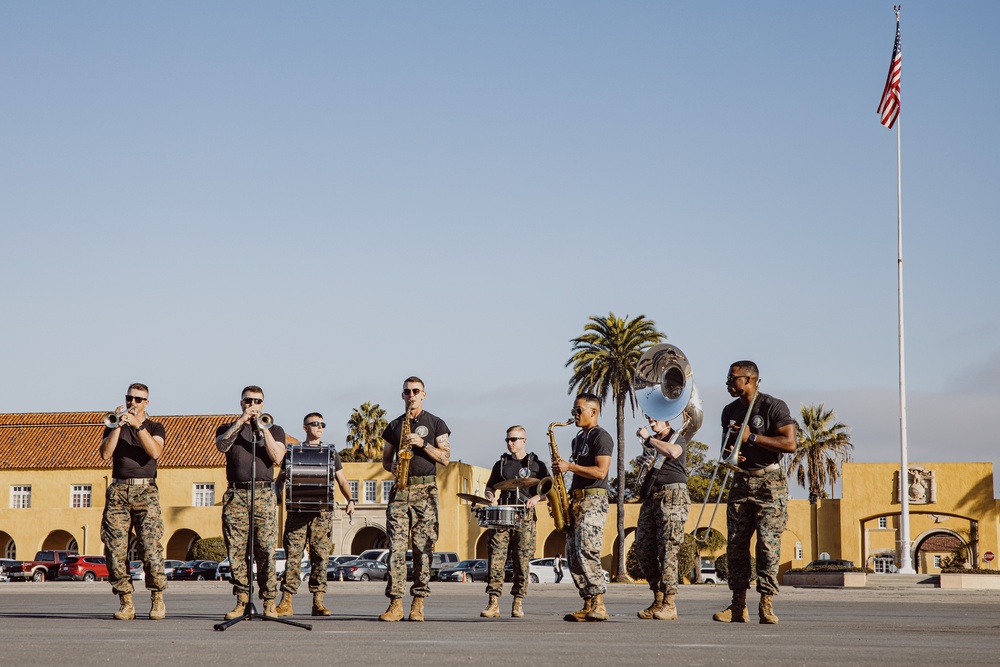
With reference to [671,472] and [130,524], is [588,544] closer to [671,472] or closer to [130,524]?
[671,472]

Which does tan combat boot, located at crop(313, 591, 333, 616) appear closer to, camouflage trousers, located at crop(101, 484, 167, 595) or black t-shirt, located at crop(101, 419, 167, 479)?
camouflage trousers, located at crop(101, 484, 167, 595)

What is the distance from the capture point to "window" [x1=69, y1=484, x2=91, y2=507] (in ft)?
223

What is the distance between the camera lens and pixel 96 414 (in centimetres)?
Answer: 7225

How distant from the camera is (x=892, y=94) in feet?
127

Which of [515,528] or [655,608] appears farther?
[515,528]

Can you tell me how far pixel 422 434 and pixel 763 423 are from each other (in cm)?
305

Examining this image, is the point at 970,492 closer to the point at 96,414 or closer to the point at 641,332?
the point at 641,332

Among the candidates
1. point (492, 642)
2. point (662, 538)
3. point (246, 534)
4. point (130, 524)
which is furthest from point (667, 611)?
point (130, 524)

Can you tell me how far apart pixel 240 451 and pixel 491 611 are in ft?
10.2

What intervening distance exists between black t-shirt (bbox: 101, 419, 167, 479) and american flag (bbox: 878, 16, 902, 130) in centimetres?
3092

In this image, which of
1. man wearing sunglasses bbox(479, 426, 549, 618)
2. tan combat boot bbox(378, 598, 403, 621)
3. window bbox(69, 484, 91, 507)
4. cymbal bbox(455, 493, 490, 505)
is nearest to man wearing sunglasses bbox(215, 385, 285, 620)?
tan combat boot bbox(378, 598, 403, 621)

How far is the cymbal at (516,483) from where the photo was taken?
41.3ft

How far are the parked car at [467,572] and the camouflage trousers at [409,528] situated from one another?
39626mm

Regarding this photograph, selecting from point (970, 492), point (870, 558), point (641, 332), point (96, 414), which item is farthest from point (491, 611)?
point (96, 414)
